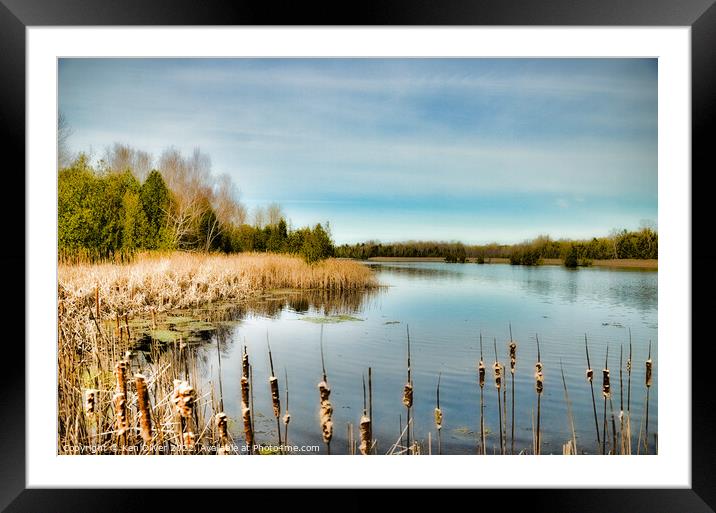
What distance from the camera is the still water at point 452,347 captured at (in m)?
2.47

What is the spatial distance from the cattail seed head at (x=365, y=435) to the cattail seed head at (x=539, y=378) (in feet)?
2.88

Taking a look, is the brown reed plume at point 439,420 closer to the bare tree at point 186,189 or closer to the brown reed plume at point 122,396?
the brown reed plume at point 122,396

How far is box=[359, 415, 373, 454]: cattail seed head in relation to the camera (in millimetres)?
2129

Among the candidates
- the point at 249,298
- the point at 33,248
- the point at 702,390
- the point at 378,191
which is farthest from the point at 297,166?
the point at 702,390

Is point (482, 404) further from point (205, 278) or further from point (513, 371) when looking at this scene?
point (205, 278)

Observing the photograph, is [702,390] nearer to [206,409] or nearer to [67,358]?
[206,409]

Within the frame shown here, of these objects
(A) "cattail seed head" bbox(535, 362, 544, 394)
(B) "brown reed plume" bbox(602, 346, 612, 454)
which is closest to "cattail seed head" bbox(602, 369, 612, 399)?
(B) "brown reed plume" bbox(602, 346, 612, 454)

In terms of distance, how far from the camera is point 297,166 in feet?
8.57

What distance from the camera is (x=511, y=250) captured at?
2.68 meters

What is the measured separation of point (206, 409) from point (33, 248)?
1.12 meters

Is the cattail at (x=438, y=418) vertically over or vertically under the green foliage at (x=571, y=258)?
under
